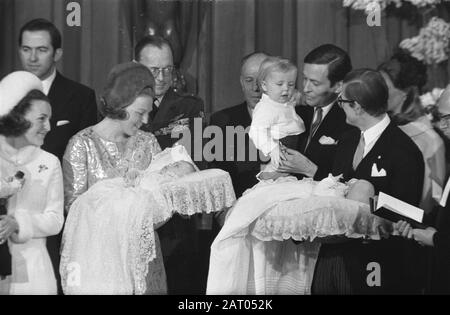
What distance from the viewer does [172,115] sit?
428cm

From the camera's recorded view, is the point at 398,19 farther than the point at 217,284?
Yes

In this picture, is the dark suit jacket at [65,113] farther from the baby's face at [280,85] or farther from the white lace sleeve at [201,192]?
the baby's face at [280,85]

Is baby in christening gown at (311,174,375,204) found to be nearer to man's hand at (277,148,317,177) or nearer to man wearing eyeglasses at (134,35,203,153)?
man's hand at (277,148,317,177)

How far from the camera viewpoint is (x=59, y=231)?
4125mm

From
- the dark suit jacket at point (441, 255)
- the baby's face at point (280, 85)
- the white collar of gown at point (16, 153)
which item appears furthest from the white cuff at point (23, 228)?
the dark suit jacket at point (441, 255)

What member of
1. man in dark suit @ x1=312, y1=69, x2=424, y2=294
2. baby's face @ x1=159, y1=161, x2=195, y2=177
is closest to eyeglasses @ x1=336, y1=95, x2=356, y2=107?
man in dark suit @ x1=312, y1=69, x2=424, y2=294

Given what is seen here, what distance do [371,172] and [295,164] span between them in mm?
328

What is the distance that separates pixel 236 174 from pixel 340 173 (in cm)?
46

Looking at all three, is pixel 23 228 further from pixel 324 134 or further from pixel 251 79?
pixel 324 134

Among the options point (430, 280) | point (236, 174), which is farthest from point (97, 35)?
point (430, 280)

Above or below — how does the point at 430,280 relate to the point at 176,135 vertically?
below

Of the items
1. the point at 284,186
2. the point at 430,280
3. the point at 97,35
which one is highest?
the point at 97,35

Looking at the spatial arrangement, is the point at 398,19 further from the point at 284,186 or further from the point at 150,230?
the point at 150,230

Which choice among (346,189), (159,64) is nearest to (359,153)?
(346,189)
